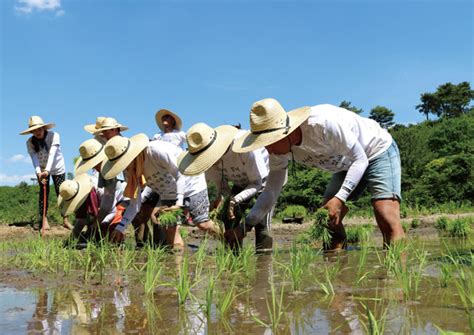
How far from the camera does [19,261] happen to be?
4340mm

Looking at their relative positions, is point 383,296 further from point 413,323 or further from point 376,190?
→ point 376,190

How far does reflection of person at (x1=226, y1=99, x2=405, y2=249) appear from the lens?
3.60 metres

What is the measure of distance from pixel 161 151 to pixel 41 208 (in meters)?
3.98

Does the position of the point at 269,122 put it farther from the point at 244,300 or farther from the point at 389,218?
the point at 244,300

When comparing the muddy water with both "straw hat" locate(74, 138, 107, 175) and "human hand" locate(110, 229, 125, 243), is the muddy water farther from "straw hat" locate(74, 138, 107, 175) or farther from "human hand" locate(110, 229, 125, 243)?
"straw hat" locate(74, 138, 107, 175)

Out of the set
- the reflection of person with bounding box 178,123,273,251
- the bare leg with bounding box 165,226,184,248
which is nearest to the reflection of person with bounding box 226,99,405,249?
the reflection of person with bounding box 178,123,273,251

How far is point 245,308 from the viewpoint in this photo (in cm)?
225

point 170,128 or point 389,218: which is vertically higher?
point 170,128

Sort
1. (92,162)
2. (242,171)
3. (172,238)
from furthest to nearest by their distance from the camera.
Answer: (172,238)
(92,162)
(242,171)

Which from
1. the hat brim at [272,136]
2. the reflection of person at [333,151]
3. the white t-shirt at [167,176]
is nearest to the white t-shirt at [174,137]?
the white t-shirt at [167,176]

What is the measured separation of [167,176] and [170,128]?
6.50 feet

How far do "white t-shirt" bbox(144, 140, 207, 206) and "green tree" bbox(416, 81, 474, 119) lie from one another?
142ft

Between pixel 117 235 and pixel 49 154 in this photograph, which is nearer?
pixel 117 235

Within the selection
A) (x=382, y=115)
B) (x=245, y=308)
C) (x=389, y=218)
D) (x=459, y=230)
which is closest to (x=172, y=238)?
(x=389, y=218)
